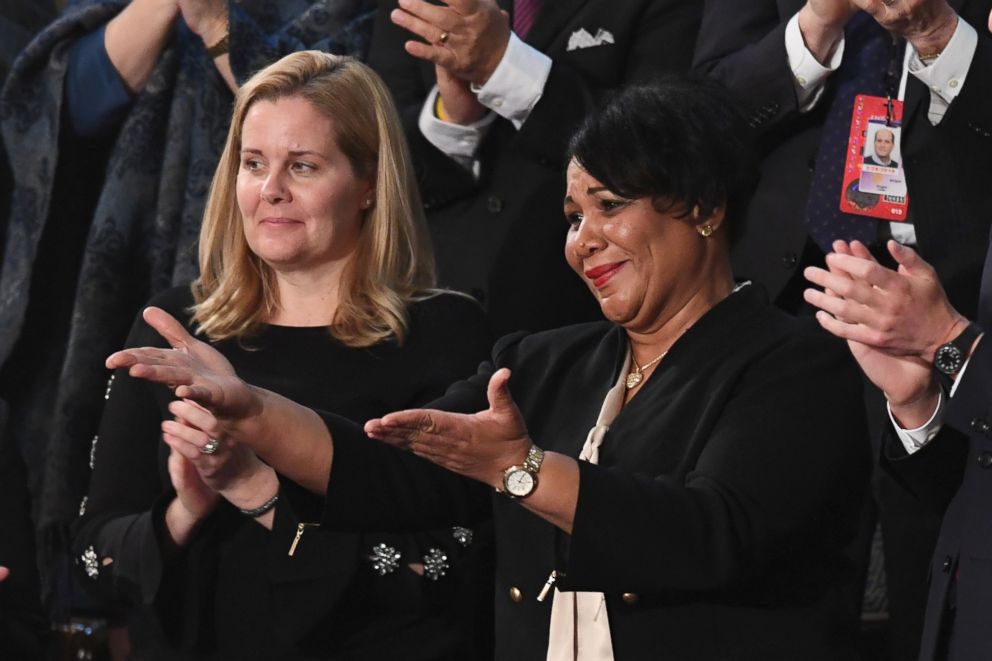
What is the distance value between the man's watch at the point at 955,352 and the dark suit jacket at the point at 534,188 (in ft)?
4.02

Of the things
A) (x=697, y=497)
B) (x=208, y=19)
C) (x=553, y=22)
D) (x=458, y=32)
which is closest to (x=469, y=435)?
(x=697, y=497)

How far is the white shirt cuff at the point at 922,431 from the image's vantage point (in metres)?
2.40

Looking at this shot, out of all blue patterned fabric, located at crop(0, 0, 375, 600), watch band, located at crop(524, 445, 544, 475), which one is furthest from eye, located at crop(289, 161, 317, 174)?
watch band, located at crop(524, 445, 544, 475)

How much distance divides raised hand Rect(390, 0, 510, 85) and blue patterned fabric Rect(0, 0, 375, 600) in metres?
0.57

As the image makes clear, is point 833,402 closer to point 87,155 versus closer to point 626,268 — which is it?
point 626,268

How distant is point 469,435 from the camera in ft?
6.97

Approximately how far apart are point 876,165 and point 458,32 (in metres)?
0.87

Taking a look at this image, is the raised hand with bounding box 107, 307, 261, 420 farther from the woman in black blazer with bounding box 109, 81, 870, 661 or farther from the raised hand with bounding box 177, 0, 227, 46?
the raised hand with bounding box 177, 0, 227, 46

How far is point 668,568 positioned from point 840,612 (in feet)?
1.16

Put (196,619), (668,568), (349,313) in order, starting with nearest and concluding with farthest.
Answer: (668,568) < (196,619) < (349,313)

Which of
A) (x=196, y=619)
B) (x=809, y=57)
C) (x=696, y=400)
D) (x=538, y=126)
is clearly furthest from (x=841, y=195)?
(x=196, y=619)

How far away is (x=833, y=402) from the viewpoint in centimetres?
239

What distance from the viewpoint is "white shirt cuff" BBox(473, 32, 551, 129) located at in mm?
3232

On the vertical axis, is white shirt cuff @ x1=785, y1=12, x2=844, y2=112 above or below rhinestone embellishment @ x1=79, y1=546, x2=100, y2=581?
above
